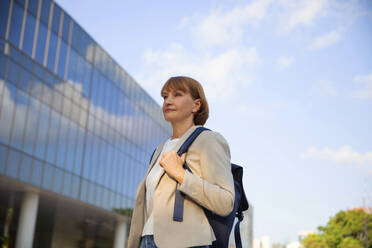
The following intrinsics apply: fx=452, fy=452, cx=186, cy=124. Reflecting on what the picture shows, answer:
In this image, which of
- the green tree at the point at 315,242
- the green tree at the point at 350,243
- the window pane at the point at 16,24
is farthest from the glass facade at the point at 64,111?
the green tree at the point at 315,242

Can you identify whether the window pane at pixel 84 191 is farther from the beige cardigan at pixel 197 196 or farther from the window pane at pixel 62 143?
the beige cardigan at pixel 197 196

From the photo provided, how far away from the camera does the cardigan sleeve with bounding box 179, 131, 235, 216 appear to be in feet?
6.63

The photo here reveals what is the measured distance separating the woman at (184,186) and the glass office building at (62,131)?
17336 mm

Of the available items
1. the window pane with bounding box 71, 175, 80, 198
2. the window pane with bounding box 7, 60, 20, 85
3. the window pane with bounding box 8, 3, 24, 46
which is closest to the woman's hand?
the window pane with bounding box 7, 60, 20, 85

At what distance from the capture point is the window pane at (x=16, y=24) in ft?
63.1

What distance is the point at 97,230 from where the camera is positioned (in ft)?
105

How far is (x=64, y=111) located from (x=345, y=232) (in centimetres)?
3300

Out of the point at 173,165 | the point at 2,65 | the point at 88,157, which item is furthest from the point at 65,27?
the point at 173,165

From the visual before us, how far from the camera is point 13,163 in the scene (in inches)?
739

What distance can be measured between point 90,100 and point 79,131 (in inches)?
87.5

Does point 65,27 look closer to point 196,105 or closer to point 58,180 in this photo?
point 58,180

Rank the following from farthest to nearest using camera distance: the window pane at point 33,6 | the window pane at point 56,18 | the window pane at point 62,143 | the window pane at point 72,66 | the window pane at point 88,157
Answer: the window pane at point 88,157, the window pane at point 72,66, the window pane at point 56,18, the window pane at point 62,143, the window pane at point 33,6

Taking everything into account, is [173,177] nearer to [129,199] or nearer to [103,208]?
[103,208]

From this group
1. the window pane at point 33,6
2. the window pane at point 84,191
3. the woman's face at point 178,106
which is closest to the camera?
the woman's face at point 178,106
